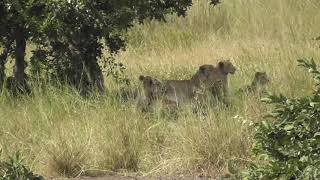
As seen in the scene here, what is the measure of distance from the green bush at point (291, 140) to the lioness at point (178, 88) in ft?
9.00

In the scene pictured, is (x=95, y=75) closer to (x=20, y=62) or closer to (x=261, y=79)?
(x=20, y=62)

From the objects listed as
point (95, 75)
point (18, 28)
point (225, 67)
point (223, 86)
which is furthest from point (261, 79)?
point (18, 28)

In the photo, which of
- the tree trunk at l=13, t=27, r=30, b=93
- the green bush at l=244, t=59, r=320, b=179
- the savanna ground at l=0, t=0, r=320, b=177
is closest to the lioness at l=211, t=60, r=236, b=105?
the savanna ground at l=0, t=0, r=320, b=177

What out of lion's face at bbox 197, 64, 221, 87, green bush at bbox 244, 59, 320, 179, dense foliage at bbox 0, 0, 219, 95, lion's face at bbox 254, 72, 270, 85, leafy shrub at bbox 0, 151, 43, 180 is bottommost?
leafy shrub at bbox 0, 151, 43, 180

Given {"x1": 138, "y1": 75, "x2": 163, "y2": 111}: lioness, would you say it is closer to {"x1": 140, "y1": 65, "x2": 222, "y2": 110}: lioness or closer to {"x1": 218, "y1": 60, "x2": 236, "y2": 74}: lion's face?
{"x1": 140, "y1": 65, "x2": 222, "y2": 110}: lioness

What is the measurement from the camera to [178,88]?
7.93 meters

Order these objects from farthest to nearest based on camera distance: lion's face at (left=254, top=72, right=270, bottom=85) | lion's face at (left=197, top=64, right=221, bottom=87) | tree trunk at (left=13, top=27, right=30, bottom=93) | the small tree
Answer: tree trunk at (left=13, top=27, right=30, bottom=93) < lion's face at (left=254, top=72, right=270, bottom=85) < lion's face at (left=197, top=64, right=221, bottom=87) < the small tree

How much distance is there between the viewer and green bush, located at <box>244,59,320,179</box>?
15.5 feet

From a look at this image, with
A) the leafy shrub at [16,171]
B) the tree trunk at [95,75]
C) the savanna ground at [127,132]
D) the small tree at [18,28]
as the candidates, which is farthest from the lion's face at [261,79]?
the leafy shrub at [16,171]

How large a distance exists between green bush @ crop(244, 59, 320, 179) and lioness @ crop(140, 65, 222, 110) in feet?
9.00

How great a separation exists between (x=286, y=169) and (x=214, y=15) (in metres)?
11.0

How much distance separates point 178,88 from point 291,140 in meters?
3.15

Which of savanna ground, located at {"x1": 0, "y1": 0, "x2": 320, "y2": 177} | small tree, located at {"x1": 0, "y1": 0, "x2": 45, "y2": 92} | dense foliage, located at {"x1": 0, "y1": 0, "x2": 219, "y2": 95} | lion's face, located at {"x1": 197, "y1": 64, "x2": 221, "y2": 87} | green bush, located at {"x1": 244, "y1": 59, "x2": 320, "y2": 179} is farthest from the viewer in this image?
lion's face, located at {"x1": 197, "y1": 64, "x2": 221, "y2": 87}

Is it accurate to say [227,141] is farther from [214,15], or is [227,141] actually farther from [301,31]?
[214,15]
